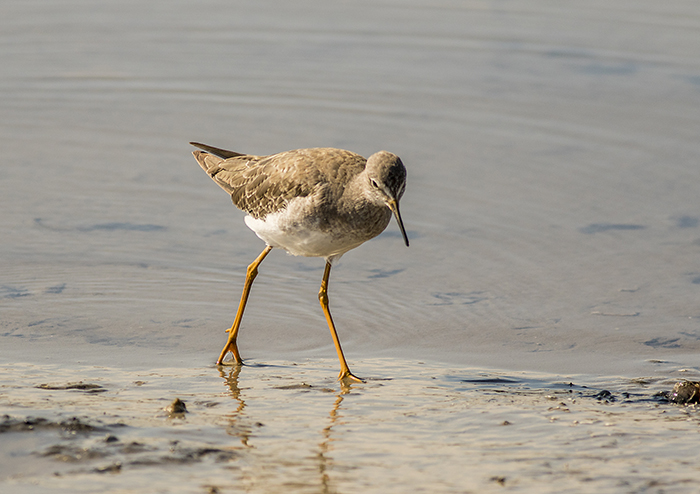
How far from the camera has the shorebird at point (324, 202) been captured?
20.7ft

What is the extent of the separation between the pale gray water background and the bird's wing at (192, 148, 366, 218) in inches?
45.9

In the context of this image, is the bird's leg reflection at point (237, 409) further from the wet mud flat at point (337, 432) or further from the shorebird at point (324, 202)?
the shorebird at point (324, 202)

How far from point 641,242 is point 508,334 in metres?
2.34

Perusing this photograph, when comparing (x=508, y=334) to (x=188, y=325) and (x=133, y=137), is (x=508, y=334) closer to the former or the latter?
(x=188, y=325)

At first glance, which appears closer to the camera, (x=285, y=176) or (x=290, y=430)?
(x=290, y=430)

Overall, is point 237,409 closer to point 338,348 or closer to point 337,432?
point 337,432

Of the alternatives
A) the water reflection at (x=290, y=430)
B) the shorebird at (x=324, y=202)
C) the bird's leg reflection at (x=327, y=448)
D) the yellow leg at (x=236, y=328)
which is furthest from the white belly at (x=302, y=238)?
the bird's leg reflection at (x=327, y=448)

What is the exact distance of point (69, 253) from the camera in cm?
868

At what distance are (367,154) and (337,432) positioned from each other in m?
5.66

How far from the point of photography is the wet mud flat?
14.7 feet

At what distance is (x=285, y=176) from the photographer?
270 inches

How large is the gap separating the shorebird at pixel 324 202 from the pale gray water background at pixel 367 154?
1.00 metres

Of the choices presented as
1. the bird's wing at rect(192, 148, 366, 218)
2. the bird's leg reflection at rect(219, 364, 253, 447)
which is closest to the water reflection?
the bird's leg reflection at rect(219, 364, 253, 447)

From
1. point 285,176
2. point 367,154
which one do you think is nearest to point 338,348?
point 285,176
